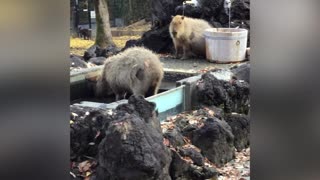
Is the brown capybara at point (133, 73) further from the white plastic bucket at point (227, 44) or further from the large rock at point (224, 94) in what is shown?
the white plastic bucket at point (227, 44)

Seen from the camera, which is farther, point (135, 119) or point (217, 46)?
point (217, 46)

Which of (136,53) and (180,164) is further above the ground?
(136,53)

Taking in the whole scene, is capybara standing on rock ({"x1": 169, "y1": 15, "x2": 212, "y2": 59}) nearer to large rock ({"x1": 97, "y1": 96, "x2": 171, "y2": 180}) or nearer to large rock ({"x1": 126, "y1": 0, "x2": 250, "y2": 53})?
large rock ({"x1": 126, "y1": 0, "x2": 250, "y2": 53})

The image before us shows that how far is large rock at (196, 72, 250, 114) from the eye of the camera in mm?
5109

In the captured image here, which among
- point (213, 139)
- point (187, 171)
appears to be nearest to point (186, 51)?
point (213, 139)

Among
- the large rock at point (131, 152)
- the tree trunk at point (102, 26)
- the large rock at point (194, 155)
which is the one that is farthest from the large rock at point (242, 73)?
the tree trunk at point (102, 26)

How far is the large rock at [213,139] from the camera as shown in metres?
3.72

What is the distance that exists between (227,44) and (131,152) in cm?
602

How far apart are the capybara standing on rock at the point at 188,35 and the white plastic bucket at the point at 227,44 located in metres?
0.32

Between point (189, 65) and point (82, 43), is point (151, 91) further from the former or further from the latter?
point (82, 43)
